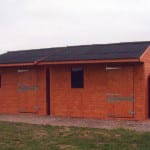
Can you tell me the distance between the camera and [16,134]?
50.0 feet

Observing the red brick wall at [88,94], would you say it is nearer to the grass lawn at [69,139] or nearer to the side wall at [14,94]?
the side wall at [14,94]

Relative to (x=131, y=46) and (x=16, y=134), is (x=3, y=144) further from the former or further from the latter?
(x=131, y=46)

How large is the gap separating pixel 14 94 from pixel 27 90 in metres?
0.97

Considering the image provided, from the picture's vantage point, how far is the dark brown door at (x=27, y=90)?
864 inches

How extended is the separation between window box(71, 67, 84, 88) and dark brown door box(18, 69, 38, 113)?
208 centimetres

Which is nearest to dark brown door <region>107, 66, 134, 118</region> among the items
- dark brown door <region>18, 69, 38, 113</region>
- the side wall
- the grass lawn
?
the grass lawn

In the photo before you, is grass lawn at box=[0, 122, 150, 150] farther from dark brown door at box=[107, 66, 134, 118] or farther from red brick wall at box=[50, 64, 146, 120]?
red brick wall at box=[50, 64, 146, 120]

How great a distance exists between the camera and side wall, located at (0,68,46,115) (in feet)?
71.4

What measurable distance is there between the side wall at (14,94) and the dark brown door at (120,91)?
3581 millimetres

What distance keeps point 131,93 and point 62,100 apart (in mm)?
3489

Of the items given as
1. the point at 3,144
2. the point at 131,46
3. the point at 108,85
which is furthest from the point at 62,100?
the point at 3,144

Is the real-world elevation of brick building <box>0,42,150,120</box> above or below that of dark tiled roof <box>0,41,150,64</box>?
below

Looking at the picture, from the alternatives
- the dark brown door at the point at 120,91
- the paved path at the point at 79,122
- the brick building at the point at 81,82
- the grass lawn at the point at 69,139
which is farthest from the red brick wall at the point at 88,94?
the grass lawn at the point at 69,139

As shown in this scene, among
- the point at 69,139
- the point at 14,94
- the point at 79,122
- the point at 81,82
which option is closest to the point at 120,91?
the point at 81,82
